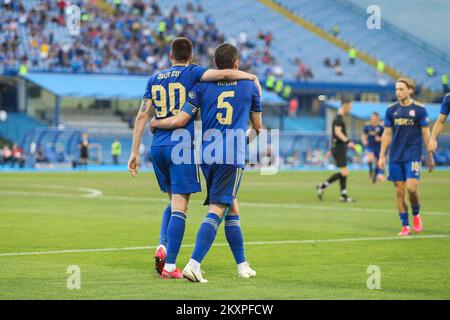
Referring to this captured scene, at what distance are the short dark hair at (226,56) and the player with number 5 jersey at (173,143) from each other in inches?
7.4

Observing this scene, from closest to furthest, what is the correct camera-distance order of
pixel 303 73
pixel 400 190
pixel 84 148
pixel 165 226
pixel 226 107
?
pixel 226 107 → pixel 165 226 → pixel 400 190 → pixel 84 148 → pixel 303 73

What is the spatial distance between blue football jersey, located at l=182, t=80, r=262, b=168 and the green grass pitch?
1.29 m

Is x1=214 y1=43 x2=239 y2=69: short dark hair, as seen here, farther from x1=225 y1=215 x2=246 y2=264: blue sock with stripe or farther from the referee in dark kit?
the referee in dark kit

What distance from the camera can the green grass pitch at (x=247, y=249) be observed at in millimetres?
9484

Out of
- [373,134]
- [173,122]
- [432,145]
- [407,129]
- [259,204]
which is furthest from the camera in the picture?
[373,134]

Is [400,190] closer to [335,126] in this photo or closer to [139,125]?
[139,125]

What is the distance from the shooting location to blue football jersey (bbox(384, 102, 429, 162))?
16266mm

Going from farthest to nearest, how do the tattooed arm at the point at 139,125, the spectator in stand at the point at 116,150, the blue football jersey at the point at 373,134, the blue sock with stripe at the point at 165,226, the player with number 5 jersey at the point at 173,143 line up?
the spectator in stand at the point at 116,150 < the blue football jersey at the point at 373,134 < the blue sock with stripe at the point at 165,226 < the tattooed arm at the point at 139,125 < the player with number 5 jersey at the point at 173,143

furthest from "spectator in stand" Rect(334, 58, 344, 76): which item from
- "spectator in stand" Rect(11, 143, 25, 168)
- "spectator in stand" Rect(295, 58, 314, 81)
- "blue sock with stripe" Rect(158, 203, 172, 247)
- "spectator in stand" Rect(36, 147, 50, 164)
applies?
"blue sock with stripe" Rect(158, 203, 172, 247)

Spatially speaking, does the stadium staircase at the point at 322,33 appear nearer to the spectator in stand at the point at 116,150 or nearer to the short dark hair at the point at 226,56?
the spectator in stand at the point at 116,150

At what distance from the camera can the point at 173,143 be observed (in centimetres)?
1066

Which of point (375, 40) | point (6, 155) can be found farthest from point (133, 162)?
point (375, 40)

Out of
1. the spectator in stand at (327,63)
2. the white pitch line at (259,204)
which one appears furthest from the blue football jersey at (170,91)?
the spectator in stand at (327,63)

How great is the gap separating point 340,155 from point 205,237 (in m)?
15.6
